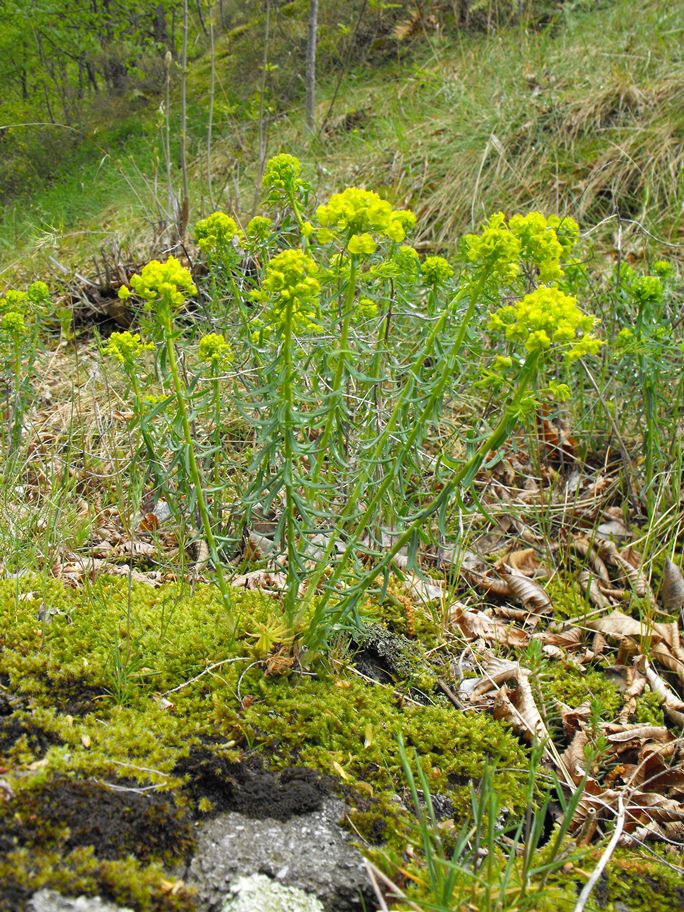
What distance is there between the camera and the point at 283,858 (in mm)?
1426

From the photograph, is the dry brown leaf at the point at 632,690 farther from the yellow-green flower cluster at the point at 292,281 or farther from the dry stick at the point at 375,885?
the yellow-green flower cluster at the point at 292,281

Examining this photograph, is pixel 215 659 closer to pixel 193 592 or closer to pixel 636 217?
pixel 193 592

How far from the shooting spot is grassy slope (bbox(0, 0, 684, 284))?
511 centimetres

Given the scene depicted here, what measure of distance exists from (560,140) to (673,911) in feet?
17.8

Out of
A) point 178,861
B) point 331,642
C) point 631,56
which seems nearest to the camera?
point 178,861

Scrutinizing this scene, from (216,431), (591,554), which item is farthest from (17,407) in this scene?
(591,554)

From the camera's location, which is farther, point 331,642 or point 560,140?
point 560,140

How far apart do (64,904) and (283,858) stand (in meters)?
0.44

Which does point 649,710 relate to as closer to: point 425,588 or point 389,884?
point 425,588

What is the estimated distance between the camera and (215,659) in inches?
77.5

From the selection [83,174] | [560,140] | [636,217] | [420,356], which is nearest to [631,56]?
[560,140]

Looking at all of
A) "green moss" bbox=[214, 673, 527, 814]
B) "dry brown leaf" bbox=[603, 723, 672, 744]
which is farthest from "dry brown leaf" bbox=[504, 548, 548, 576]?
"green moss" bbox=[214, 673, 527, 814]

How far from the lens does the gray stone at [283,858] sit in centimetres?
136

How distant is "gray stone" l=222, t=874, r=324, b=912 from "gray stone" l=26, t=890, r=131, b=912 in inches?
8.3
